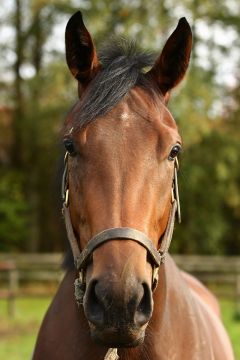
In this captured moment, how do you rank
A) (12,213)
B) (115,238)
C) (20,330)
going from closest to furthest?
(115,238), (20,330), (12,213)

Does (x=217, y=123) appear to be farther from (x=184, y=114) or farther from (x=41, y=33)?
(x=41, y=33)

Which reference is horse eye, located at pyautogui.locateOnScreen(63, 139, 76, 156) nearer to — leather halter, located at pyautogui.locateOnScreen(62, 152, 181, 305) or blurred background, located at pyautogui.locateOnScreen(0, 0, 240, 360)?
leather halter, located at pyautogui.locateOnScreen(62, 152, 181, 305)

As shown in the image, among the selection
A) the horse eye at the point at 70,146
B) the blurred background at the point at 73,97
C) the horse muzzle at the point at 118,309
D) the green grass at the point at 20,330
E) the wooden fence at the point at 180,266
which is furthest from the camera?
the blurred background at the point at 73,97

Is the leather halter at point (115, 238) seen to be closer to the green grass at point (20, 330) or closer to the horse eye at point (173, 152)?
the horse eye at point (173, 152)

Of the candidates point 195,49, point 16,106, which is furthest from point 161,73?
point 16,106

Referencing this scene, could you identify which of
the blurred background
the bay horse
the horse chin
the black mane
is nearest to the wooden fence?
the blurred background

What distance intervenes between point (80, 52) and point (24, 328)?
9700 mm

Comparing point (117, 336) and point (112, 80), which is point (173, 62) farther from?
point (117, 336)

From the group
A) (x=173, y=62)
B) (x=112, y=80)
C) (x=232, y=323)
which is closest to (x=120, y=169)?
(x=112, y=80)

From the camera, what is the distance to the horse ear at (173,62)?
293cm

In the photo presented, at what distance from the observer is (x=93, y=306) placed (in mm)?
2311

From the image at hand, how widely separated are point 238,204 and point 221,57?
5.44 m

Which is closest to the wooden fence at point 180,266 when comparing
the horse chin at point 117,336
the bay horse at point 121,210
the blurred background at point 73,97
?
the blurred background at point 73,97

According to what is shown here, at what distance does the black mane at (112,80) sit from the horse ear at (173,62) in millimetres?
83
